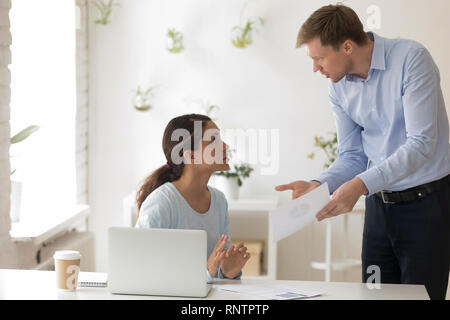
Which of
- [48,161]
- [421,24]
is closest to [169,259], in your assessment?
[48,161]

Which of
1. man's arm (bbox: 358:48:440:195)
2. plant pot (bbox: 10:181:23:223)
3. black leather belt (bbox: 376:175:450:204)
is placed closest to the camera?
man's arm (bbox: 358:48:440:195)

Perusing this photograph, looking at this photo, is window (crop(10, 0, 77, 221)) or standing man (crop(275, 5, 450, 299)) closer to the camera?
standing man (crop(275, 5, 450, 299))

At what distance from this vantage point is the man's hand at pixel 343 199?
1.79 meters

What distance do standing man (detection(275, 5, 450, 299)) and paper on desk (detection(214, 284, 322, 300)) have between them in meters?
0.30

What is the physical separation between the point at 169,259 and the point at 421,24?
2.76m

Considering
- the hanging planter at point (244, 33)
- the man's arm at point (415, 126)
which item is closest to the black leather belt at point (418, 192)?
the man's arm at point (415, 126)

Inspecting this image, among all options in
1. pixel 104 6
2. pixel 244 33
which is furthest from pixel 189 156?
pixel 104 6

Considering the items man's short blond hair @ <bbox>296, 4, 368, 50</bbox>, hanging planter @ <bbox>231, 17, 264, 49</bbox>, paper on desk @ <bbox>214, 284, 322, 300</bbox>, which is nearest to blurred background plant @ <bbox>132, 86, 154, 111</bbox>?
hanging planter @ <bbox>231, 17, 264, 49</bbox>

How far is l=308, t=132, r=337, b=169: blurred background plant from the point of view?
3.84 m

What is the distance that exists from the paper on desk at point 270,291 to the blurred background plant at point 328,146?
212 cm

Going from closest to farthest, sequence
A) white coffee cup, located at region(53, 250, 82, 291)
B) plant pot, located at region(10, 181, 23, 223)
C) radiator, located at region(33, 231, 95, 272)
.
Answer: white coffee cup, located at region(53, 250, 82, 291)
plant pot, located at region(10, 181, 23, 223)
radiator, located at region(33, 231, 95, 272)

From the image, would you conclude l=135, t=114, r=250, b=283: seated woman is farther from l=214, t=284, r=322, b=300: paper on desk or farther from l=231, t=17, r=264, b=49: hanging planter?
l=231, t=17, r=264, b=49: hanging planter
